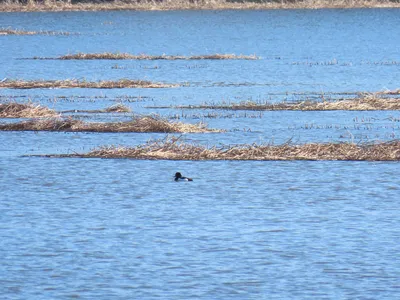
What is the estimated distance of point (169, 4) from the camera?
104m

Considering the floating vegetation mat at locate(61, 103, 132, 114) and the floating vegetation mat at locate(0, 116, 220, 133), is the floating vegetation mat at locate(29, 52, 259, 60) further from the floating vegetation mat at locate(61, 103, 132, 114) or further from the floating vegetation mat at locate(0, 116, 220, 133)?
the floating vegetation mat at locate(0, 116, 220, 133)

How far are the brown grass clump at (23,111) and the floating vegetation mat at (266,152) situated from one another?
20.3ft

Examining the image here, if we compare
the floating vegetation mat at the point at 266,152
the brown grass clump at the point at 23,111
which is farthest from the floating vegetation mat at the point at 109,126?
the floating vegetation mat at the point at 266,152

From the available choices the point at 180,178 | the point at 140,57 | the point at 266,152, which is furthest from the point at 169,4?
the point at 180,178

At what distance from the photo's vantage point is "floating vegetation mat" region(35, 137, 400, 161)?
81.0 ft

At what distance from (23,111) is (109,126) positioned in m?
3.08

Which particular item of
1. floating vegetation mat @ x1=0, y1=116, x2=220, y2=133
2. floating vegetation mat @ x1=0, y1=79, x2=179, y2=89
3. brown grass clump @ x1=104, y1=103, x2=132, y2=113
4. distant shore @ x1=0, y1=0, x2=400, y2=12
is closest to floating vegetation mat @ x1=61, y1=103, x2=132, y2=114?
brown grass clump @ x1=104, y1=103, x2=132, y2=113

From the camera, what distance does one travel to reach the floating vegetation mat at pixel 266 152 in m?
24.7

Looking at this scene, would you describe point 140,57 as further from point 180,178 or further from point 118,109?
point 180,178

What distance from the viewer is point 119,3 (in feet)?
349

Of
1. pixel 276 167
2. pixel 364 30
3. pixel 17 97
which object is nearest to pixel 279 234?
pixel 276 167

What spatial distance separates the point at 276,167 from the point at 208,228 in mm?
6302

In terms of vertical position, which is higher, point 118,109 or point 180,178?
point 118,109

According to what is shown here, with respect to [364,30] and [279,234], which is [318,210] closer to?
[279,234]
